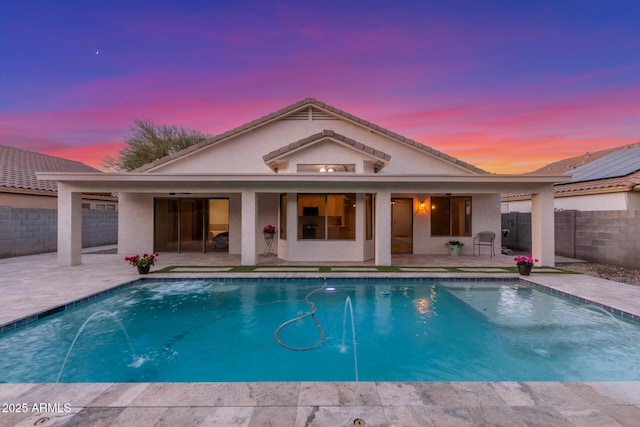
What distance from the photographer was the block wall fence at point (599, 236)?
10250 millimetres

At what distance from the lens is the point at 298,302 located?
718 centimetres

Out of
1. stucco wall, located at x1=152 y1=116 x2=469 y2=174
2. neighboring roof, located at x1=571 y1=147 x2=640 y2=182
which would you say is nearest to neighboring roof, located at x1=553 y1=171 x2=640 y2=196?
neighboring roof, located at x1=571 y1=147 x2=640 y2=182

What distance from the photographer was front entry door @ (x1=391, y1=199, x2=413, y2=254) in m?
14.2

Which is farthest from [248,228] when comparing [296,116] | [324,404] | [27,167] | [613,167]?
[27,167]

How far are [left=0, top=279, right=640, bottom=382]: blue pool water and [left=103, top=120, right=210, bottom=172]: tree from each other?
69.4ft

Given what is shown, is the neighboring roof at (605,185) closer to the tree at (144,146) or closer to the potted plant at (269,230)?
the potted plant at (269,230)

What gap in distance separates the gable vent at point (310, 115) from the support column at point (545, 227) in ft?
28.6

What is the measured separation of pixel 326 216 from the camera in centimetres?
1163

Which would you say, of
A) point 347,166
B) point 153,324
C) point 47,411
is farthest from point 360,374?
point 347,166

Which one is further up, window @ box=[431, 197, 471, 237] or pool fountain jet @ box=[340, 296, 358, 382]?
window @ box=[431, 197, 471, 237]

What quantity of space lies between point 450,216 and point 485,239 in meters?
1.73

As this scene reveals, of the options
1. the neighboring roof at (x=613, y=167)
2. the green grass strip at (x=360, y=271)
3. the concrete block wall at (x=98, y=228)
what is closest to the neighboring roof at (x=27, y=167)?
the concrete block wall at (x=98, y=228)

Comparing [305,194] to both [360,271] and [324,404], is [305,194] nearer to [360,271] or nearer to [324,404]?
[360,271]

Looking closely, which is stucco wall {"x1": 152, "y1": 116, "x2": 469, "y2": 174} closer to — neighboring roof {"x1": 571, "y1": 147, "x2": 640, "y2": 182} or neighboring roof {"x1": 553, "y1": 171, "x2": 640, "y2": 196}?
neighboring roof {"x1": 553, "y1": 171, "x2": 640, "y2": 196}
